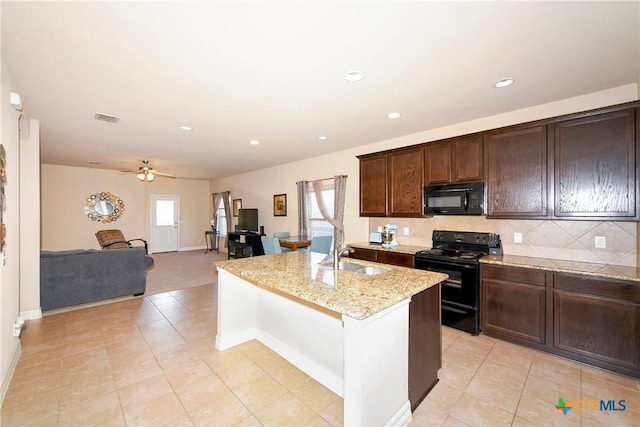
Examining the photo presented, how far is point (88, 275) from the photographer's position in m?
4.04

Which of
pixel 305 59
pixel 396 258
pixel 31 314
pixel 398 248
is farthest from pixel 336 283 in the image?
pixel 31 314

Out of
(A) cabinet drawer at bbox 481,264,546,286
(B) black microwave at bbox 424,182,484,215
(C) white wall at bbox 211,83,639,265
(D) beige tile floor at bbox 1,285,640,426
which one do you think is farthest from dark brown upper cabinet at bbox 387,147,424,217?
(D) beige tile floor at bbox 1,285,640,426

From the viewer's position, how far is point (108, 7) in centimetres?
155

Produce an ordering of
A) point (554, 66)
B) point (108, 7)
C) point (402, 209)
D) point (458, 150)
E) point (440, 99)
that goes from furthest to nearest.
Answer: point (402, 209) < point (458, 150) < point (440, 99) < point (554, 66) < point (108, 7)

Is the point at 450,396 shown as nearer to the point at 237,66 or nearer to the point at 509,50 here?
the point at 509,50

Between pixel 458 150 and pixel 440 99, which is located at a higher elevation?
pixel 440 99

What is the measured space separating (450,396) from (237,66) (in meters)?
3.08

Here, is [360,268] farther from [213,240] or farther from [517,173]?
[213,240]

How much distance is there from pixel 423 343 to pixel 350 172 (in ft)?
11.4

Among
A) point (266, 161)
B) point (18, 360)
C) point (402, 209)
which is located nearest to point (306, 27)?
point (402, 209)

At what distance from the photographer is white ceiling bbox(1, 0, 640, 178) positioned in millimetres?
1601

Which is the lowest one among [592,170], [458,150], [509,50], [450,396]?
[450,396]

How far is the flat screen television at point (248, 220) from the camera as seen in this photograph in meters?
7.31

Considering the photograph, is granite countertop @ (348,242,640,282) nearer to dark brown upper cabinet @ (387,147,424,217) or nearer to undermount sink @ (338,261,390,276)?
dark brown upper cabinet @ (387,147,424,217)
